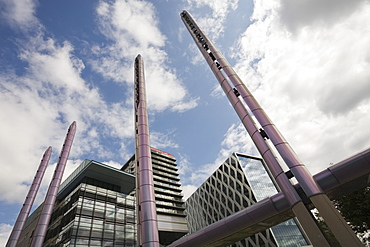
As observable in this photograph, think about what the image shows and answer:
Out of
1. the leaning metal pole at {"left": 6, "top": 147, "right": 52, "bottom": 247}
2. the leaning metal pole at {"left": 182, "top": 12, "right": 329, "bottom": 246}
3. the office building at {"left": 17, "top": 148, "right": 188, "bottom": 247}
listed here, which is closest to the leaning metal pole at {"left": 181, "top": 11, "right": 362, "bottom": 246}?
the leaning metal pole at {"left": 182, "top": 12, "right": 329, "bottom": 246}

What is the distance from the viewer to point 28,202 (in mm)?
31547

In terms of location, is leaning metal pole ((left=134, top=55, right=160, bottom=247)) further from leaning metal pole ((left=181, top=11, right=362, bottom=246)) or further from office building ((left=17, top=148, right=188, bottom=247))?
office building ((left=17, top=148, right=188, bottom=247))

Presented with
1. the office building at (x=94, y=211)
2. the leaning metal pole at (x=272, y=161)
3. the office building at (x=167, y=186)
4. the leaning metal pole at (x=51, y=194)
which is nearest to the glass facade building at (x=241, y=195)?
the office building at (x=167, y=186)

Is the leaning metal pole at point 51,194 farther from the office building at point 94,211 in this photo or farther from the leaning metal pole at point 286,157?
the leaning metal pole at point 286,157

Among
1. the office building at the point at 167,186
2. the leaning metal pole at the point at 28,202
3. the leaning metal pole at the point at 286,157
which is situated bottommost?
the leaning metal pole at the point at 286,157

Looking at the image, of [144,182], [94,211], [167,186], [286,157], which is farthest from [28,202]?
[167,186]

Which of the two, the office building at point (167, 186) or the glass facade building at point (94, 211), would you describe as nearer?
the glass facade building at point (94, 211)

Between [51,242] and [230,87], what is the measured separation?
35.4 metres

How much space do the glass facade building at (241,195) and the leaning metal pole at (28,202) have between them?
6125 cm

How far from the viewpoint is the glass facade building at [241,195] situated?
2478 inches

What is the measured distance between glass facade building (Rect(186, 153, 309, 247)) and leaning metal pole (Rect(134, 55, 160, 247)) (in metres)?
59.6

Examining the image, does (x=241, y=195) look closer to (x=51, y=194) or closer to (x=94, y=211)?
(x=94, y=211)

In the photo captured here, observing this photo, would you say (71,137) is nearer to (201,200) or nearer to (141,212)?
(141,212)

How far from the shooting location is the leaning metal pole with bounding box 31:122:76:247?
22.5 meters
